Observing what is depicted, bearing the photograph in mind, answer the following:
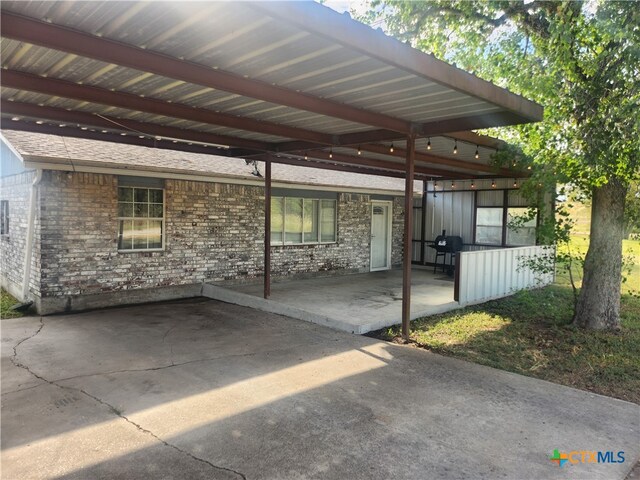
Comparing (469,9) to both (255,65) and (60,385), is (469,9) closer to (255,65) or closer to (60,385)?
(255,65)

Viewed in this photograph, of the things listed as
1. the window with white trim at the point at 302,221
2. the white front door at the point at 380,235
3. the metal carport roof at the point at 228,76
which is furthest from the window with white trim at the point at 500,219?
the metal carport roof at the point at 228,76

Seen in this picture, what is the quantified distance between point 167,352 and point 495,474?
443cm

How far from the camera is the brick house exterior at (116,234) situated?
322 inches

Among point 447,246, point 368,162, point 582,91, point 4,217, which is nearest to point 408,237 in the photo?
point 582,91

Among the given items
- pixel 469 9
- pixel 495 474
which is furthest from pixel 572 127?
pixel 495 474

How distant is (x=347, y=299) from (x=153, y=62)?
638cm

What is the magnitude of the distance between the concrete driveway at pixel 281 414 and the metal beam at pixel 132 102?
3215mm

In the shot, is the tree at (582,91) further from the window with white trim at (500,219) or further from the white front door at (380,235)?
the white front door at (380,235)

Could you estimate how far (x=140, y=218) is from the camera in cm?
926

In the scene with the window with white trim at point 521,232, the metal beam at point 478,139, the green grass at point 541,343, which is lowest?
the green grass at point 541,343

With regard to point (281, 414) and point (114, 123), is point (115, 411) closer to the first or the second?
point (281, 414)

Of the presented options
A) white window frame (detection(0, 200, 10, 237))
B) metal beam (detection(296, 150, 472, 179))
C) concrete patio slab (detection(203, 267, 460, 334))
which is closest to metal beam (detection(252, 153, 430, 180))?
metal beam (detection(296, 150, 472, 179))

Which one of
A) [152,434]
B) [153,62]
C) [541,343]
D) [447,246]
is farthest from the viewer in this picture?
[447,246]

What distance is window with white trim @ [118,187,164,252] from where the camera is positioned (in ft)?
29.7
